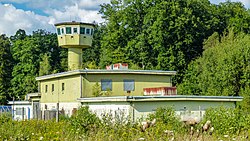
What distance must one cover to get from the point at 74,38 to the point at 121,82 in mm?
10559

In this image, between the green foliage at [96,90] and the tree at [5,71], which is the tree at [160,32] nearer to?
the green foliage at [96,90]

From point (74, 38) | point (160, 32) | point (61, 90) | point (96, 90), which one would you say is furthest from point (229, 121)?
point (160, 32)

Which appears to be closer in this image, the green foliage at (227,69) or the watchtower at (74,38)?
the green foliage at (227,69)

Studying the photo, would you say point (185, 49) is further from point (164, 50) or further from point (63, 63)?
point (63, 63)

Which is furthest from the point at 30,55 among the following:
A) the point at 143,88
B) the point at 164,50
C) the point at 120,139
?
the point at 120,139

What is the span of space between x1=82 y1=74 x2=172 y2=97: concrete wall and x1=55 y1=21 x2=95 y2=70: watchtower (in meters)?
9.40

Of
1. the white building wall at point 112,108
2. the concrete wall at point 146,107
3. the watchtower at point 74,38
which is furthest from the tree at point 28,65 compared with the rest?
the concrete wall at point 146,107

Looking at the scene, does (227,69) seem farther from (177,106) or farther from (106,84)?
(177,106)

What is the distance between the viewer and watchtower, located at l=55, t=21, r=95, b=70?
48844mm

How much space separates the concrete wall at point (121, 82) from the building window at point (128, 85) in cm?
22

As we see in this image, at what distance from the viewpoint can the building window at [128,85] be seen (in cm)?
4022

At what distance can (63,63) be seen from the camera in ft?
274

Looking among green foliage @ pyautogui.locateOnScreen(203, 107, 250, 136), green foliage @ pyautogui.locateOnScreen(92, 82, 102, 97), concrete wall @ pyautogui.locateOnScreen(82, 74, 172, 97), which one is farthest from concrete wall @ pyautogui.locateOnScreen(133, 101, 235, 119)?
green foliage @ pyautogui.locateOnScreen(203, 107, 250, 136)

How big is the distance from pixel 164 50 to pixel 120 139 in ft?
141
